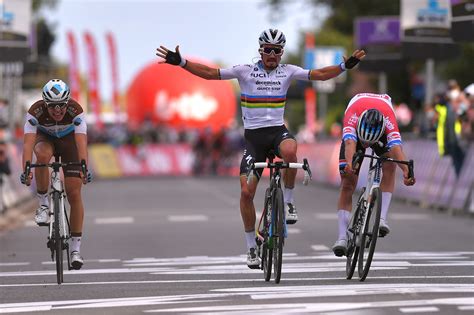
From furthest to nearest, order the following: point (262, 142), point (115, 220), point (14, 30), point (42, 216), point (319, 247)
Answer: point (14, 30), point (115, 220), point (319, 247), point (42, 216), point (262, 142)

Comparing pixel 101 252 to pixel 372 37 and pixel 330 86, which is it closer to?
pixel 372 37

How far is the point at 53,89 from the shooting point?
45.5 ft

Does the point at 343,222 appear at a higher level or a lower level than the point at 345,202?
lower

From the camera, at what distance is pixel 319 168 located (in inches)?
1731

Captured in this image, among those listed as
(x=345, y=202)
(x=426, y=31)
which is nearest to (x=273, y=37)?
(x=345, y=202)

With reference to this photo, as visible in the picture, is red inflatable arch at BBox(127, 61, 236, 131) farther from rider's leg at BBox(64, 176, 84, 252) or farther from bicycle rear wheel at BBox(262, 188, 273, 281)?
bicycle rear wheel at BBox(262, 188, 273, 281)

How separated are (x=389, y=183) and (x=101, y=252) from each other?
552 cm

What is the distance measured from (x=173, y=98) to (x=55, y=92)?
6358 centimetres

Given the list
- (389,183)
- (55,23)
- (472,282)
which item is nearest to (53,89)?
(389,183)

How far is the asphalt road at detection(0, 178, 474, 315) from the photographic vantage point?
11.3 metres

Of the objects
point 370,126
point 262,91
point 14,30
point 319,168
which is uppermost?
point 14,30

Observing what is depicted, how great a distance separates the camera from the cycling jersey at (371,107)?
1357 cm

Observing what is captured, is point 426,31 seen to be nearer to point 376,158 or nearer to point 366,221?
point 376,158

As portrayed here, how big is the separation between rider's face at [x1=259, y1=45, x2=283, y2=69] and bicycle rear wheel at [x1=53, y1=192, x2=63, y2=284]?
7.64ft
